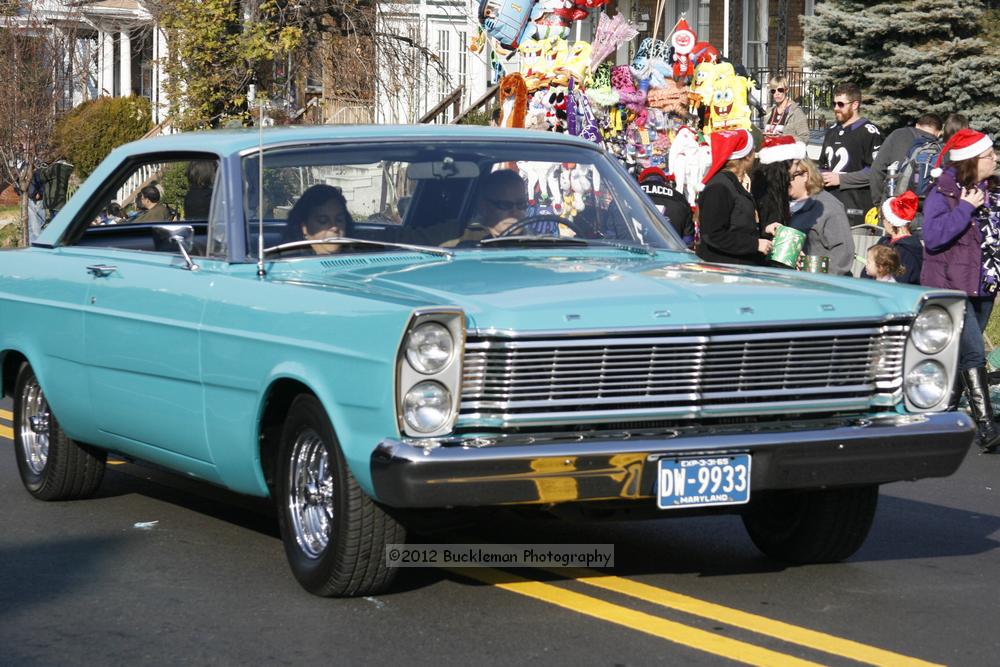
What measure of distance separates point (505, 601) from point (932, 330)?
1.79 metres

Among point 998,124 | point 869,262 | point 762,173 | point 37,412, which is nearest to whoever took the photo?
point 37,412

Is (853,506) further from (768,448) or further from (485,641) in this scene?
(485,641)

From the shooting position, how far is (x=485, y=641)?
5.37m

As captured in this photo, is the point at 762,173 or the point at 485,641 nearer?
the point at 485,641

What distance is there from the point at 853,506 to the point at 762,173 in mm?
5168

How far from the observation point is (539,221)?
22.7 ft

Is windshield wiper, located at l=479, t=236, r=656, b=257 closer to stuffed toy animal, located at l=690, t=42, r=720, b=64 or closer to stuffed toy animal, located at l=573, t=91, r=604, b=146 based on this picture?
stuffed toy animal, located at l=573, t=91, r=604, b=146

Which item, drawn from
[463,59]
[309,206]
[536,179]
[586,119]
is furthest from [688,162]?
[463,59]

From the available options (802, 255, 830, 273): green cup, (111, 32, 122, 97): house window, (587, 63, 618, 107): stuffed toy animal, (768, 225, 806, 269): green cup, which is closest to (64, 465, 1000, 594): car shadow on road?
(768, 225, 806, 269): green cup

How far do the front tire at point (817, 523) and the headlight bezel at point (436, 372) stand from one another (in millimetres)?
1579

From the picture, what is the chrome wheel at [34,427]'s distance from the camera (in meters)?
8.01

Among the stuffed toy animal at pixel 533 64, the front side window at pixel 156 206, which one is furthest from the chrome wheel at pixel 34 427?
the stuffed toy animal at pixel 533 64

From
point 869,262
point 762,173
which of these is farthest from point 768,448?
point 762,173

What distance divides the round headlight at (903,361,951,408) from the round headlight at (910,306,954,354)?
6 centimetres
